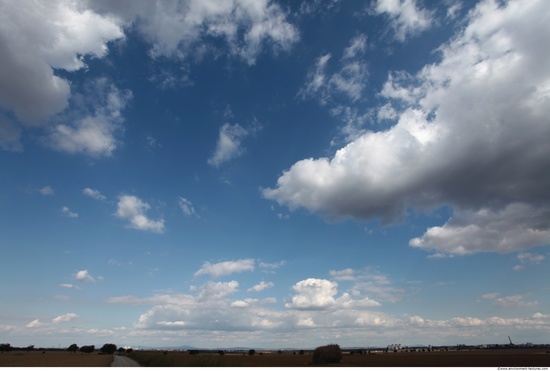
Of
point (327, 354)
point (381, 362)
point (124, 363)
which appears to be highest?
Answer: point (327, 354)

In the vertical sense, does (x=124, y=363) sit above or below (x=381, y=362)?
above

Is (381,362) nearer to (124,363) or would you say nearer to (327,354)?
(327,354)

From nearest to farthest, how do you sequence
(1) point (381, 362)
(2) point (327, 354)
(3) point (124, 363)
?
(1) point (381, 362) → (2) point (327, 354) → (3) point (124, 363)

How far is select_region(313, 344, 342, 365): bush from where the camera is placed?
11225cm

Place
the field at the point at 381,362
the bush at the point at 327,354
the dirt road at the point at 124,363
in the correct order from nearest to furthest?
the field at the point at 381,362 → the dirt road at the point at 124,363 → the bush at the point at 327,354

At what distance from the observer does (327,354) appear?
375 ft

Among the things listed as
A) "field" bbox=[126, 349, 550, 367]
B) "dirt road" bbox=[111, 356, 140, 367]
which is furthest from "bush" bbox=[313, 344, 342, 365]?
"dirt road" bbox=[111, 356, 140, 367]

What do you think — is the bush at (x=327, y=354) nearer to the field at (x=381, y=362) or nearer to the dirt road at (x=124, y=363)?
the field at (x=381, y=362)

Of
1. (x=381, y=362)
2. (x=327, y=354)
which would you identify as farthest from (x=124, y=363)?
(x=381, y=362)

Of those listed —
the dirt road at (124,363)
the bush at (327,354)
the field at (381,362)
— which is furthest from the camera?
the bush at (327,354)

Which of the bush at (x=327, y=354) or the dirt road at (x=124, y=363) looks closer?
the dirt road at (x=124, y=363)

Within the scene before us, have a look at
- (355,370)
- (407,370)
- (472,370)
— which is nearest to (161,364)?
(355,370)

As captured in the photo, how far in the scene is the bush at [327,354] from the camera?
11225 centimetres

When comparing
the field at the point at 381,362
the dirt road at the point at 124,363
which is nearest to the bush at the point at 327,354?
the field at the point at 381,362
